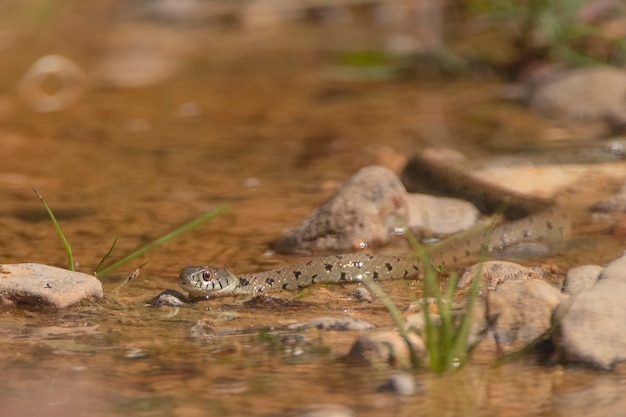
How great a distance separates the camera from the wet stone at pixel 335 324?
3.82m

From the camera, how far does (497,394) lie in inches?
125

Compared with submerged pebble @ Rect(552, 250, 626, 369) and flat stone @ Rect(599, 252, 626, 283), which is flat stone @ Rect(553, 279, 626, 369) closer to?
submerged pebble @ Rect(552, 250, 626, 369)

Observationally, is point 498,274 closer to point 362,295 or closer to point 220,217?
point 362,295

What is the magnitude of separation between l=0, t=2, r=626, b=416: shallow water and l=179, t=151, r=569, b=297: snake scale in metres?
0.14

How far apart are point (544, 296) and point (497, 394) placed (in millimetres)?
553

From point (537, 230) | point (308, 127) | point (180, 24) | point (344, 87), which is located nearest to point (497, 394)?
point (537, 230)

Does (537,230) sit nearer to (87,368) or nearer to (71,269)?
(71,269)

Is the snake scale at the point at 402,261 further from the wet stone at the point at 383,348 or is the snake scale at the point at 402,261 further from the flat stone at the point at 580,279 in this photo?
the wet stone at the point at 383,348

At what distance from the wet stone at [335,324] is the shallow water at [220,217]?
56mm

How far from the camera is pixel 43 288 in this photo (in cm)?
408

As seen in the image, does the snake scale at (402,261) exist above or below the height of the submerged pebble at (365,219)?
below

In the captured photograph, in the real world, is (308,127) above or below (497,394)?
above

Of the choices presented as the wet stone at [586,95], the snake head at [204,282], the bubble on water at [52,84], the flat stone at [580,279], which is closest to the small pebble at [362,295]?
the snake head at [204,282]

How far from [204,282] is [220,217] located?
1.42m
